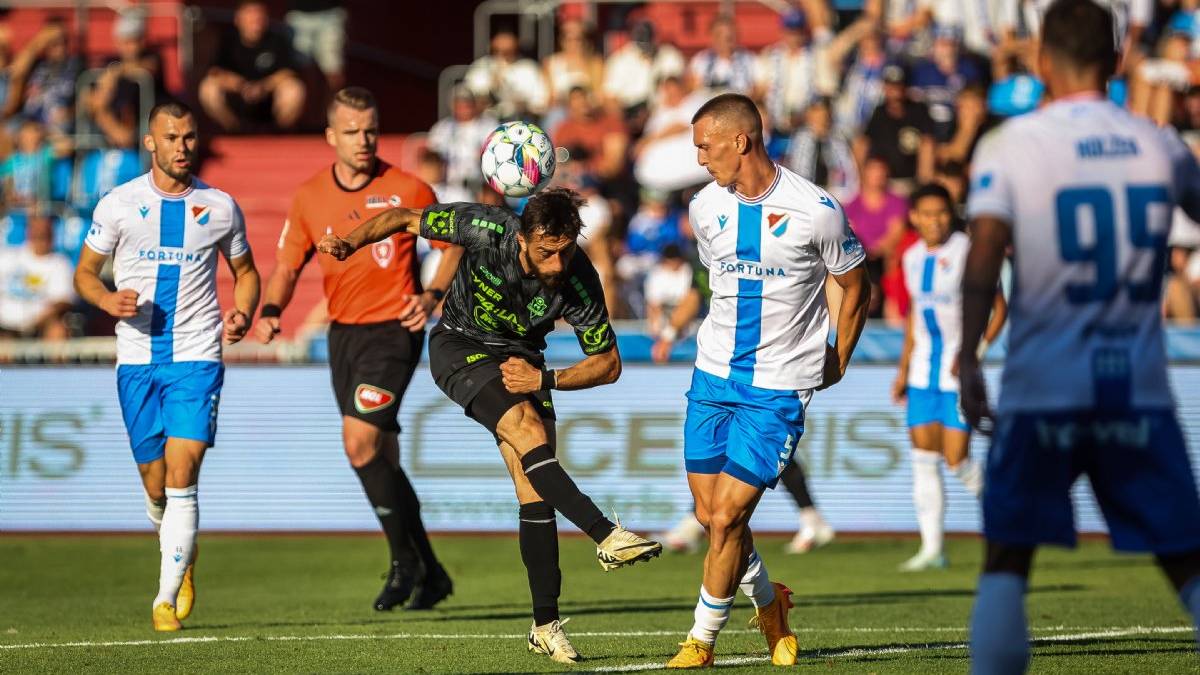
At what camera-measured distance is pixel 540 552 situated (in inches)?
318

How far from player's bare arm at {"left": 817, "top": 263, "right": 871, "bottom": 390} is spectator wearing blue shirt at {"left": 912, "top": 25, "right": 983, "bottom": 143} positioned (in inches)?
460

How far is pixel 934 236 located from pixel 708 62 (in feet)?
24.2

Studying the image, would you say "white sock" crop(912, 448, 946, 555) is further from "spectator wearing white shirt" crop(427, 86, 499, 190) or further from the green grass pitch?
"spectator wearing white shirt" crop(427, 86, 499, 190)

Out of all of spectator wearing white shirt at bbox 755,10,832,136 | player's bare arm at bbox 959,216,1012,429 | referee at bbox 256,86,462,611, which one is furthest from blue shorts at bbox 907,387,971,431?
player's bare arm at bbox 959,216,1012,429

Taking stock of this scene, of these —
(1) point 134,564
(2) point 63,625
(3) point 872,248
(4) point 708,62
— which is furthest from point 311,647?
(4) point 708,62

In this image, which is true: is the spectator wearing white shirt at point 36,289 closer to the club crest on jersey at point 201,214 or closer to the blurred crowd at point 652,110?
the blurred crowd at point 652,110

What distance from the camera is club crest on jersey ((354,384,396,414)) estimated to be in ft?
33.4

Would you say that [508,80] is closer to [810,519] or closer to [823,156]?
[823,156]

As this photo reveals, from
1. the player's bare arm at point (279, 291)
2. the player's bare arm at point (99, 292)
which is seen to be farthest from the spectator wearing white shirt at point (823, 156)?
the player's bare arm at point (99, 292)

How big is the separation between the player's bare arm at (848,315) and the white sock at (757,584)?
35.1 inches

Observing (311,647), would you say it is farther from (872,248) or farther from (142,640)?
(872,248)

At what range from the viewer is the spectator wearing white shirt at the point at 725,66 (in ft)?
64.3

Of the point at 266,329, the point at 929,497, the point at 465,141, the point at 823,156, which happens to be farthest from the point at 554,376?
the point at 465,141

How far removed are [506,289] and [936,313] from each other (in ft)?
19.3
